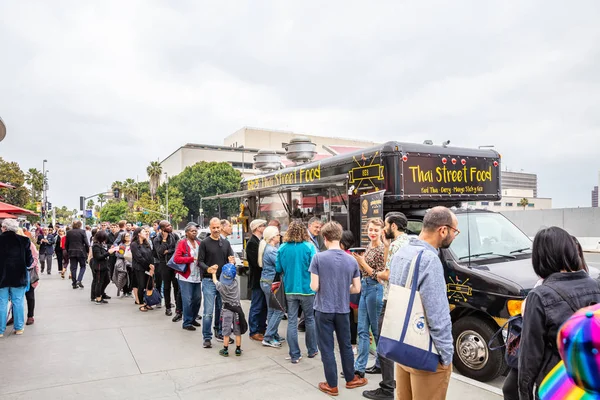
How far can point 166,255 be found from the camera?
357 inches

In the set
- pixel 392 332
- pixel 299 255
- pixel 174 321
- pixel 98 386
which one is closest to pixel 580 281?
pixel 392 332

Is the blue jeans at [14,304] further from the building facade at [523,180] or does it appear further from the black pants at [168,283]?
the building facade at [523,180]

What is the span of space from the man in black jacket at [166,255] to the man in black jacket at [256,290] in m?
2.38

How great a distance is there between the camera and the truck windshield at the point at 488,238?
5.91m

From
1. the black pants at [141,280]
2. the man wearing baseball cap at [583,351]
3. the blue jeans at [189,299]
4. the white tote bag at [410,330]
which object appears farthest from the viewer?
the black pants at [141,280]

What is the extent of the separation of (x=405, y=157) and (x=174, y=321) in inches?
199

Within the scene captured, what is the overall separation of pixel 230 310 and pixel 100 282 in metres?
5.44

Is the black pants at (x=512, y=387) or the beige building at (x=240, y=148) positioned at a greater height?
the beige building at (x=240, y=148)

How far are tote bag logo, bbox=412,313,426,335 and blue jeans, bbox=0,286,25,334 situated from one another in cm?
688

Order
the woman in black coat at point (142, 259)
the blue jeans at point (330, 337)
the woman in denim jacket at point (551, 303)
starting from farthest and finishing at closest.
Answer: the woman in black coat at point (142, 259) → the blue jeans at point (330, 337) → the woman in denim jacket at point (551, 303)

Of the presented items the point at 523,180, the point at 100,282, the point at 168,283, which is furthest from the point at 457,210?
the point at 523,180

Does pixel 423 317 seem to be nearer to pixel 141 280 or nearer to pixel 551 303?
pixel 551 303

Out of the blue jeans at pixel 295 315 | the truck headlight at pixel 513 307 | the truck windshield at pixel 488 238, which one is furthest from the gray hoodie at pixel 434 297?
the truck windshield at pixel 488 238

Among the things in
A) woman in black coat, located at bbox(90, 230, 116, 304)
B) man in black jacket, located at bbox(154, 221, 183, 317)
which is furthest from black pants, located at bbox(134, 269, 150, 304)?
woman in black coat, located at bbox(90, 230, 116, 304)
